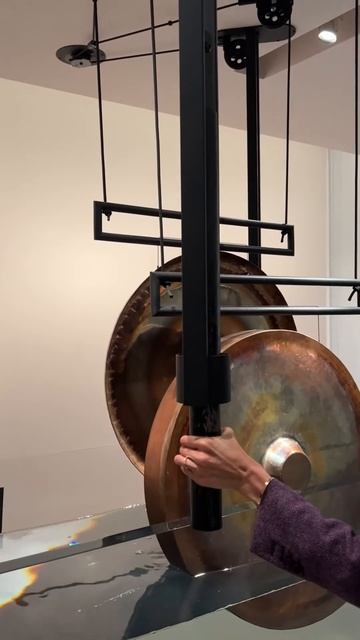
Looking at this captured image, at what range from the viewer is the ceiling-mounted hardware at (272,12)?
115cm

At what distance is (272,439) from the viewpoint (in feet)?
2.70

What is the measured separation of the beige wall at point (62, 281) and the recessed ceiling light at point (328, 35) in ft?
6.54

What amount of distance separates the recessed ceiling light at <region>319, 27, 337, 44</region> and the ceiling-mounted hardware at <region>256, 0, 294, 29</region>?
0.46 meters

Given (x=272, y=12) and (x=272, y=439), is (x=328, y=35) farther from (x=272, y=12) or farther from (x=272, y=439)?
(x=272, y=439)

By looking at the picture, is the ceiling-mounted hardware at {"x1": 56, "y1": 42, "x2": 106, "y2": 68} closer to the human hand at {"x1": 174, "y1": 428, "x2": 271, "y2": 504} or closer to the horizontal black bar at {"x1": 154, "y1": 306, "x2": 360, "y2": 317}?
the horizontal black bar at {"x1": 154, "y1": 306, "x2": 360, "y2": 317}

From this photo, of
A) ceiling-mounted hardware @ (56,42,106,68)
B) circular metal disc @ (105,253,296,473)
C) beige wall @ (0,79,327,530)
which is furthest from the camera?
beige wall @ (0,79,327,530)

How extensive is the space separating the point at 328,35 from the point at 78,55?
1.96ft

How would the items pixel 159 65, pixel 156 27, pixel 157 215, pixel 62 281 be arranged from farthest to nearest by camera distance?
pixel 62 281, pixel 159 65, pixel 156 27, pixel 157 215

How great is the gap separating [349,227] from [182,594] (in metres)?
4.01

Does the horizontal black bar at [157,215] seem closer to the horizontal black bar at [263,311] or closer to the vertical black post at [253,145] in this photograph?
the horizontal black bar at [263,311]

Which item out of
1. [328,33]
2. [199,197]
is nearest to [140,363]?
[199,197]

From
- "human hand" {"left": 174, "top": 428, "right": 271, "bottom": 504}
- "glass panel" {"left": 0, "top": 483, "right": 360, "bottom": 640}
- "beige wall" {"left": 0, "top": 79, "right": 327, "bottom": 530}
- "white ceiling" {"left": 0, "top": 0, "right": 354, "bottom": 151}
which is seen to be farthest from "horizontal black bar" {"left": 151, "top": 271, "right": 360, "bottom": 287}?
"beige wall" {"left": 0, "top": 79, "right": 327, "bottom": 530}

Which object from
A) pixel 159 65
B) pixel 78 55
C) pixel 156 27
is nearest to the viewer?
pixel 156 27

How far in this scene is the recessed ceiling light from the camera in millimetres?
1571
